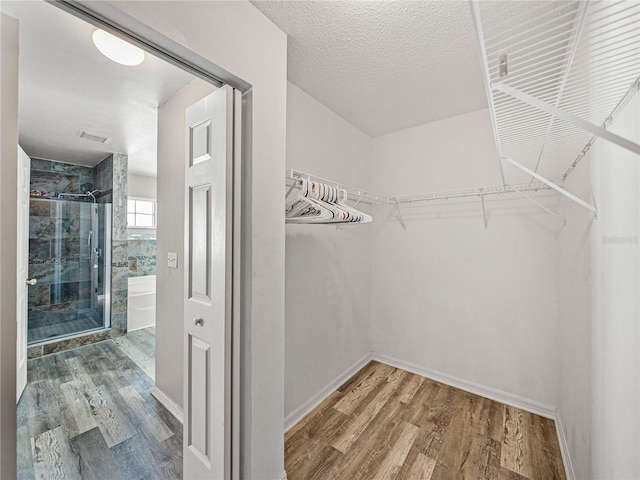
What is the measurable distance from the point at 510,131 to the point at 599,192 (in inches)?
17.9

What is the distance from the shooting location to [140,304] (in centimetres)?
387

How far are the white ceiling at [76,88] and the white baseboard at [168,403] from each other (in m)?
2.46

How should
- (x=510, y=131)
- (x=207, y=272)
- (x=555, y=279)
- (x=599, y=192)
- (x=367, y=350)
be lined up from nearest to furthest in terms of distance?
1. (x=599, y=192)
2. (x=510, y=131)
3. (x=207, y=272)
4. (x=555, y=279)
5. (x=367, y=350)

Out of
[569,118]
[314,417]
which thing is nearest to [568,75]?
[569,118]

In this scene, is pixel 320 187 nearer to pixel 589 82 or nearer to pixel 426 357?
pixel 589 82

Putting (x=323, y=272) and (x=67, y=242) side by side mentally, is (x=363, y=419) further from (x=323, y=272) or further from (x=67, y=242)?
(x=67, y=242)

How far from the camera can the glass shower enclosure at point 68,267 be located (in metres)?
3.43

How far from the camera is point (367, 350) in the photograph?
2861 mm

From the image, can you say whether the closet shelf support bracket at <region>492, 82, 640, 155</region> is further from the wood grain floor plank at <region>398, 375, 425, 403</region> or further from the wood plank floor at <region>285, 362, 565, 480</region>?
the wood grain floor plank at <region>398, 375, 425, 403</region>

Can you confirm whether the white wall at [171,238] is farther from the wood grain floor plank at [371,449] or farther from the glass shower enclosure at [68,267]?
the glass shower enclosure at [68,267]

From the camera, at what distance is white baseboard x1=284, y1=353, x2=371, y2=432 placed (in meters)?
1.93

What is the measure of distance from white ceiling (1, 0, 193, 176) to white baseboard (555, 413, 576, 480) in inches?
134

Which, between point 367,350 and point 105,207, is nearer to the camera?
point 367,350

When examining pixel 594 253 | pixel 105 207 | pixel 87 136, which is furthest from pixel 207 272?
pixel 105 207
